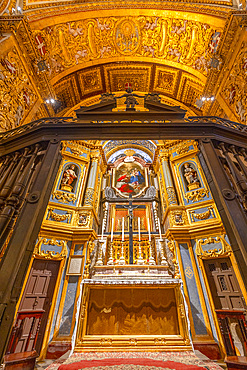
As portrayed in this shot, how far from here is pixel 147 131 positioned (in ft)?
12.2

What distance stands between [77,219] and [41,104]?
5648 mm

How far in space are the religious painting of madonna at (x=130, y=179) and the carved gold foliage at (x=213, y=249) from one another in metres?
4.23

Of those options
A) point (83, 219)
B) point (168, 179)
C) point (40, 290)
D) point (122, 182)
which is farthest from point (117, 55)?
point (40, 290)

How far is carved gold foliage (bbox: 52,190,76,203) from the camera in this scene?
7523 millimetres

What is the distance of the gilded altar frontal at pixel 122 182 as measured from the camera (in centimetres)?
304

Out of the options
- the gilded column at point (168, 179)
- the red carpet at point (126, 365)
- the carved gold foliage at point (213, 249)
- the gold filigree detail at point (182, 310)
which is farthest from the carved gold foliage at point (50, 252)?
the carved gold foliage at point (213, 249)

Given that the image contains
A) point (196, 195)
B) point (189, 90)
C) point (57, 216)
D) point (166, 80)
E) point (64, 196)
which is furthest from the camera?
point (166, 80)

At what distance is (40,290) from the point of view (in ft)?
18.7

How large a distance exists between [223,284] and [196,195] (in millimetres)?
3125

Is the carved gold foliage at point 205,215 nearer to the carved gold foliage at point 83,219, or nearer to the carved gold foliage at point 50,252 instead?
the carved gold foliage at point 83,219

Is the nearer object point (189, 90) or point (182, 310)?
point (182, 310)

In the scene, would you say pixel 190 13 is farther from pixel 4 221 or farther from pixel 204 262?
pixel 4 221

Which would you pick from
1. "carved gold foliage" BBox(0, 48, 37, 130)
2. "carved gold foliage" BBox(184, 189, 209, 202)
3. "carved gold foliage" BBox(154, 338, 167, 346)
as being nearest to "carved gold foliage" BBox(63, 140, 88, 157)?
"carved gold foliage" BBox(0, 48, 37, 130)

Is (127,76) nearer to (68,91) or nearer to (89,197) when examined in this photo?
(68,91)
